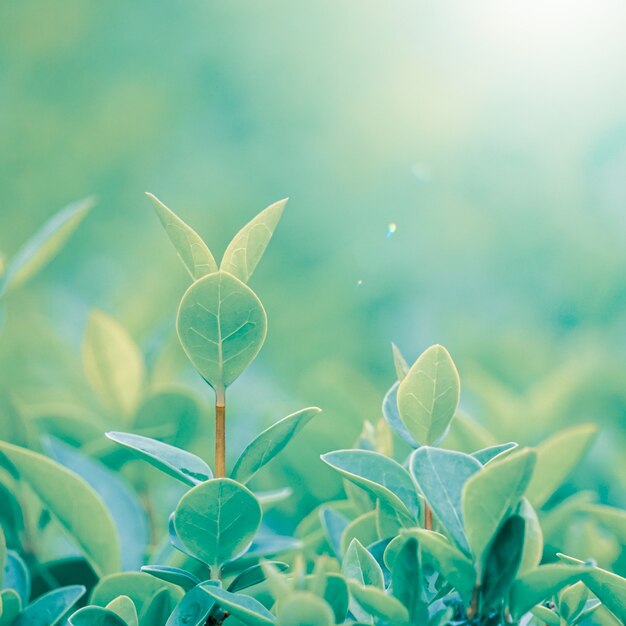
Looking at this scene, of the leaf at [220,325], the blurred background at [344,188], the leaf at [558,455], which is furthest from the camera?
the blurred background at [344,188]

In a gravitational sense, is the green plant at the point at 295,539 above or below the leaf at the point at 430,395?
below

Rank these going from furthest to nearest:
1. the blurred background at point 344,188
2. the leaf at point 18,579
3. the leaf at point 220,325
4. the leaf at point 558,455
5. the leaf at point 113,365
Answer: the blurred background at point 344,188
the leaf at point 113,365
the leaf at point 558,455
the leaf at point 18,579
the leaf at point 220,325

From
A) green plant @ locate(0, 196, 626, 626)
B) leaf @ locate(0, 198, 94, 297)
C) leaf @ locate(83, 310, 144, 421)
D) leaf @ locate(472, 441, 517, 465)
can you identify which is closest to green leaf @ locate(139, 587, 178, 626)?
green plant @ locate(0, 196, 626, 626)

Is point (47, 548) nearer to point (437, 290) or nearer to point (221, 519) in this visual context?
point (221, 519)

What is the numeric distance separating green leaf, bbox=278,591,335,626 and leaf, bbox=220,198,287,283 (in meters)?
0.21

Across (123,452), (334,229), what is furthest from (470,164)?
(123,452)

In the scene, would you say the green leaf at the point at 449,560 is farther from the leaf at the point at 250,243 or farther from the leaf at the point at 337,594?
the leaf at the point at 250,243

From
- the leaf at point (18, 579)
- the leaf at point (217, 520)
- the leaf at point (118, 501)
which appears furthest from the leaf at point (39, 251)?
the leaf at point (217, 520)

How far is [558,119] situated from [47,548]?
2246 millimetres

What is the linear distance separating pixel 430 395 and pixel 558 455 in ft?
0.96

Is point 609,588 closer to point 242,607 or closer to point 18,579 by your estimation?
point 242,607

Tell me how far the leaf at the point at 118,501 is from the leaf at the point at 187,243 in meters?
0.27

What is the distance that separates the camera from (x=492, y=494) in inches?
16.5

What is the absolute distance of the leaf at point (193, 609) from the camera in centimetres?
49
